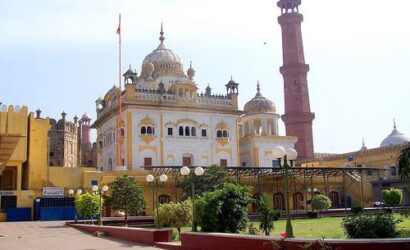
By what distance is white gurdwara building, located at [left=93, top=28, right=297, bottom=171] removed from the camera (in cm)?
4091

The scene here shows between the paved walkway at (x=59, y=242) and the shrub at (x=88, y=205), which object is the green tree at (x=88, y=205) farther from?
the paved walkway at (x=59, y=242)

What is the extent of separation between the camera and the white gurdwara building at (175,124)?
40906 mm

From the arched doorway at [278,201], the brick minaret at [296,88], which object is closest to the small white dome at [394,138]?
the brick minaret at [296,88]

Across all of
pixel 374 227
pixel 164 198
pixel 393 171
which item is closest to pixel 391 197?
pixel 393 171

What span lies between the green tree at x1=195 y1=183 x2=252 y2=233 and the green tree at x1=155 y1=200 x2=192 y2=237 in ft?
12.3

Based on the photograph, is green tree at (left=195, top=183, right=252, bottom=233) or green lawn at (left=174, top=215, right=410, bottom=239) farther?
green lawn at (left=174, top=215, right=410, bottom=239)

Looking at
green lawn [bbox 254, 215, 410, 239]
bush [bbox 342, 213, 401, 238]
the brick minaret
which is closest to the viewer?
bush [bbox 342, 213, 401, 238]

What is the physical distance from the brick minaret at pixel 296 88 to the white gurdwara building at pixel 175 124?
8.17 m

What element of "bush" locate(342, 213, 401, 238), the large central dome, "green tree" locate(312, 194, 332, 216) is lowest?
"bush" locate(342, 213, 401, 238)

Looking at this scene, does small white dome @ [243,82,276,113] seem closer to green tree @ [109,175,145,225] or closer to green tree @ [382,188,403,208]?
green tree @ [382,188,403,208]

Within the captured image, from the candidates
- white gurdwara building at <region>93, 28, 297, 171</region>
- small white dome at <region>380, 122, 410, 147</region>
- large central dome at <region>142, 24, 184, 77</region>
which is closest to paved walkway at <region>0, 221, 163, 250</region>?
white gurdwara building at <region>93, 28, 297, 171</region>

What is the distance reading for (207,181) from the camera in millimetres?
31750

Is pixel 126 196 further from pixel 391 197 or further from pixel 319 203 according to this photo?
pixel 391 197

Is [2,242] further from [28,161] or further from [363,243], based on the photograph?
[28,161]
